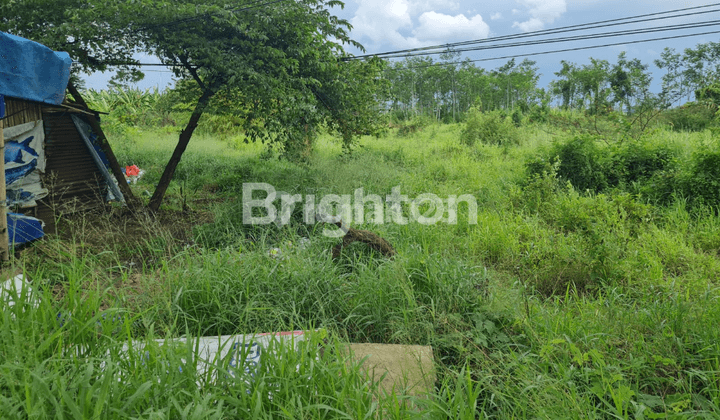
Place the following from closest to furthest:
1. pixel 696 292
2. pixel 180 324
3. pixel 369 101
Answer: pixel 180 324
pixel 696 292
pixel 369 101

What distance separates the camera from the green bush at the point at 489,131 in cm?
1376

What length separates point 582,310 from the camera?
3215 millimetres

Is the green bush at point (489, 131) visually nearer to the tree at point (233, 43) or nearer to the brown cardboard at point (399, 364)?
the tree at point (233, 43)

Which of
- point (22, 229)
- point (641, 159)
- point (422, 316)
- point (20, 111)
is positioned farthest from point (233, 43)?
point (641, 159)

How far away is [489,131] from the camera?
550 inches

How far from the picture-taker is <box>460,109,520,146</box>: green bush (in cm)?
1376

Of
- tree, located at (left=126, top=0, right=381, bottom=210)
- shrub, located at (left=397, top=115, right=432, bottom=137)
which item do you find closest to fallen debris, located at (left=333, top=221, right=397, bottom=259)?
tree, located at (left=126, top=0, right=381, bottom=210)

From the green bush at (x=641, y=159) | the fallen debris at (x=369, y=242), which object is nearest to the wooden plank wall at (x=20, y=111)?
the fallen debris at (x=369, y=242)

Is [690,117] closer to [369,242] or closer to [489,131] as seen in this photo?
[489,131]

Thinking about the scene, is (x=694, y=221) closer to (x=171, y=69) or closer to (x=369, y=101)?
(x=369, y=101)

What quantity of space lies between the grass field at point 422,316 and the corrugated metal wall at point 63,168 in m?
0.55

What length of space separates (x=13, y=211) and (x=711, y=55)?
153ft

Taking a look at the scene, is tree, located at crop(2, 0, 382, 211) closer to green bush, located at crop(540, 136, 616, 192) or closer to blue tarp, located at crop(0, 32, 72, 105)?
blue tarp, located at crop(0, 32, 72, 105)

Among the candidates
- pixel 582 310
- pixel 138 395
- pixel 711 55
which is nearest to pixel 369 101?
pixel 582 310
